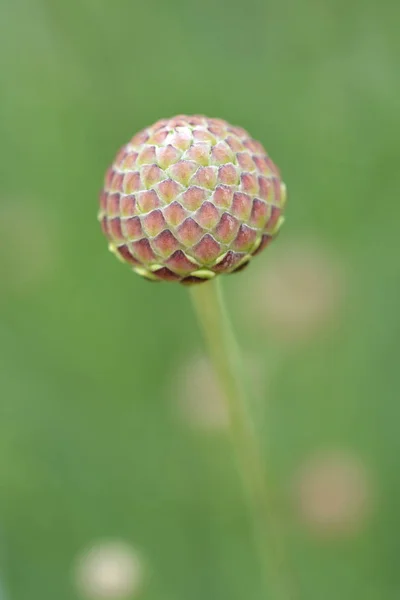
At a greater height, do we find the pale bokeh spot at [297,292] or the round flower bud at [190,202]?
the round flower bud at [190,202]

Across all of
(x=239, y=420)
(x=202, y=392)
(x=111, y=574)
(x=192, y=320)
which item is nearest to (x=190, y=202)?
(x=239, y=420)

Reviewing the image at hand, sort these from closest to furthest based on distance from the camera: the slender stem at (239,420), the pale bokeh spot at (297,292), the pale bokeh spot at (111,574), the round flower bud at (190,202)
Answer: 1. the round flower bud at (190,202)
2. the slender stem at (239,420)
3. the pale bokeh spot at (111,574)
4. the pale bokeh spot at (297,292)

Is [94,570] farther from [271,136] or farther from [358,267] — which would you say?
[271,136]

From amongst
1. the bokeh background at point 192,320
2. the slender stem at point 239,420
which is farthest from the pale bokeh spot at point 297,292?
the slender stem at point 239,420

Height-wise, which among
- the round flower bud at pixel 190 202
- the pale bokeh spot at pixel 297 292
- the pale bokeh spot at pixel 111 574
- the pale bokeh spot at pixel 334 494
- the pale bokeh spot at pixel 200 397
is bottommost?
the pale bokeh spot at pixel 334 494

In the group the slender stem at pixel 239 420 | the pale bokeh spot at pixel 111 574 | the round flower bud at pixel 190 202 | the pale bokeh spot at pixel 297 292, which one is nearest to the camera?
the round flower bud at pixel 190 202

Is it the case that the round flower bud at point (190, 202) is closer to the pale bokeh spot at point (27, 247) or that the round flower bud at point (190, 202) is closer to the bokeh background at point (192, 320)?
the bokeh background at point (192, 320)

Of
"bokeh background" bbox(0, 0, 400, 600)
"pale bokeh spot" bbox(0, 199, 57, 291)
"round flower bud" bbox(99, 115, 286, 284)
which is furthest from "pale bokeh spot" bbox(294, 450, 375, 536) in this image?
"round flower bud" bbox(99, 115, 286, 284)
